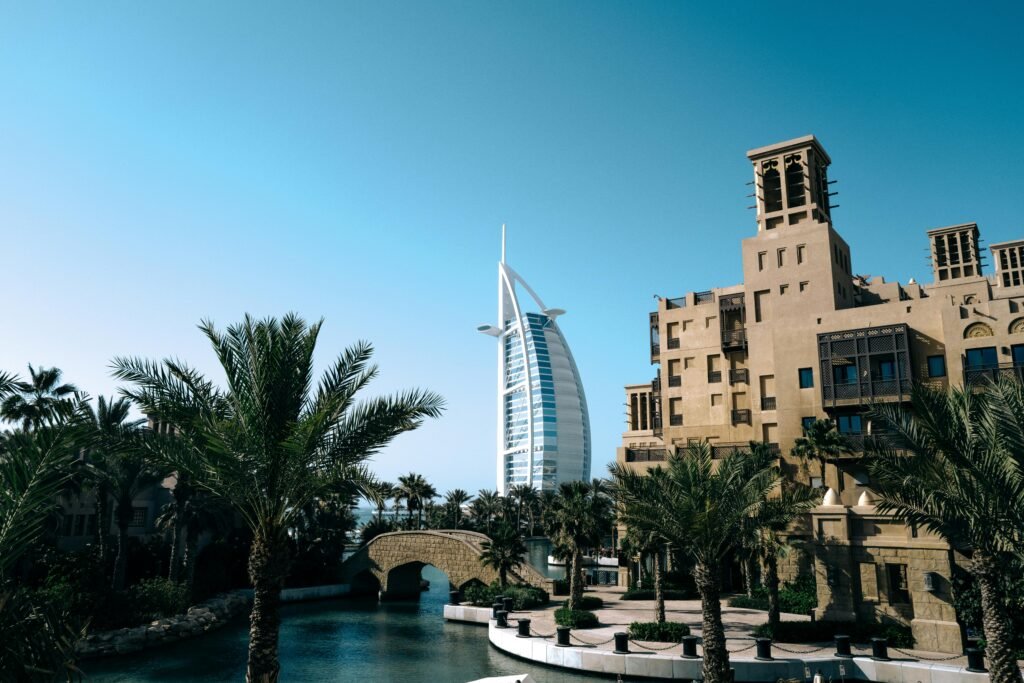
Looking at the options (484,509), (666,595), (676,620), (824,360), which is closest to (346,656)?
(676,620)

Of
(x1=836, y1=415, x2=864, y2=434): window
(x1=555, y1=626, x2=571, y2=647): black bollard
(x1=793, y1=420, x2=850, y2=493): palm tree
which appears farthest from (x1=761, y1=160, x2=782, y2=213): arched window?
(x1=555, y1=626, x2=571, y2=647): black bollard

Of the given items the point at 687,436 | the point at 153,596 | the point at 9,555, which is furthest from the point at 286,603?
the point at 9,555

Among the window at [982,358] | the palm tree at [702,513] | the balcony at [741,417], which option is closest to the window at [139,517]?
the palm tree at [702,513]

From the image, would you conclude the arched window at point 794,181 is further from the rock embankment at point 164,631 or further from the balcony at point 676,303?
the rock embankment at point 164,631

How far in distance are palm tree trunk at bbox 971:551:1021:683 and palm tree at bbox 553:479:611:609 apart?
785 inches

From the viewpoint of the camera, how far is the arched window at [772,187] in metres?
48.3

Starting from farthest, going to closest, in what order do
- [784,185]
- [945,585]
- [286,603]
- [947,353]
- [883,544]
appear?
[286,603]
[784,185]
[947,353]
[883,544]
[945,585]

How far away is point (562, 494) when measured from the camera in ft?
132

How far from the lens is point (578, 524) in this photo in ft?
125

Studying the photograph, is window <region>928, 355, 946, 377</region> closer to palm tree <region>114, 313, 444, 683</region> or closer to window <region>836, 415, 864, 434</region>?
window <region>836, 415, 864, 434</region>

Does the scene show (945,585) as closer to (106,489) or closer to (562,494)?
(562,494)

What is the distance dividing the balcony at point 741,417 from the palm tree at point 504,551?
51.4ft

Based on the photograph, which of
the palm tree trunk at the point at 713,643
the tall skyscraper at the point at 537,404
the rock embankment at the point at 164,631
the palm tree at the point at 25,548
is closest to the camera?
the palm tree at the point at 25,548

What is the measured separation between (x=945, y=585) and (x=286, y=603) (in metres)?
39.9
